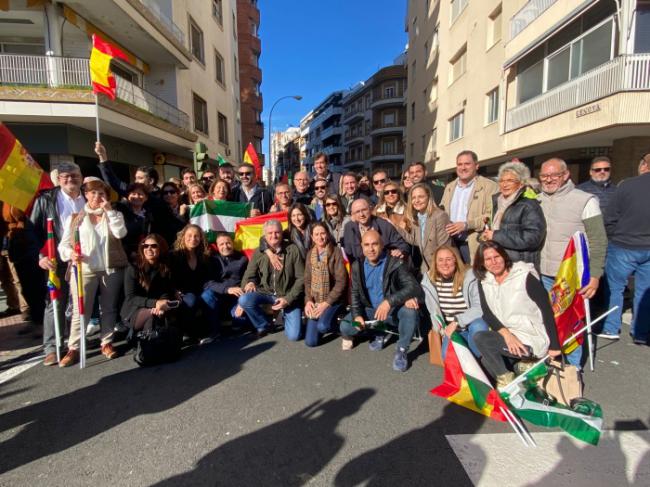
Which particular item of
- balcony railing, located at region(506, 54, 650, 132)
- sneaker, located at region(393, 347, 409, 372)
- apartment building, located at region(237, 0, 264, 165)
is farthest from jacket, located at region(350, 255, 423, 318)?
apartment building, located at region(237, 0, 264, 165)

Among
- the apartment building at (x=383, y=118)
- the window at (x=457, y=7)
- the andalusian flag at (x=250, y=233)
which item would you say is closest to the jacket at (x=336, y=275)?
the andalusian flag at (x=250, y=233)

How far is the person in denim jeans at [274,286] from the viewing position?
14.7 ft

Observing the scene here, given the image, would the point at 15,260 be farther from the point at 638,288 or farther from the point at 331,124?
the point at 331,124

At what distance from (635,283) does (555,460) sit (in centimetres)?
309

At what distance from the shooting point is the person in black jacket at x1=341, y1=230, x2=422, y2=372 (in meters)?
3.82

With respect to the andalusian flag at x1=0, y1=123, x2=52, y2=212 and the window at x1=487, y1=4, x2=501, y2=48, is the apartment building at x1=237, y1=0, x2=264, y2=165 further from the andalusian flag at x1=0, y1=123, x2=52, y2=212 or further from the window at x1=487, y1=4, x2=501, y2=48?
the andalusian flag at x1=0, y1=123, x2=52, y2=212

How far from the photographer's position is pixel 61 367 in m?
3.73

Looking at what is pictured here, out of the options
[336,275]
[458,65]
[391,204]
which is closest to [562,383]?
[336,275]

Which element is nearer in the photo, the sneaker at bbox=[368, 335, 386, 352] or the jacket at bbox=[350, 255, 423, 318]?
the jacket at bbox=[350, 255, 423, 318]

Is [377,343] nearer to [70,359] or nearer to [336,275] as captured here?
[336,275]

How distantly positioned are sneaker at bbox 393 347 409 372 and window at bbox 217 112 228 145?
2083 cm

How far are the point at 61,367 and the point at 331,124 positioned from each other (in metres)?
68.4

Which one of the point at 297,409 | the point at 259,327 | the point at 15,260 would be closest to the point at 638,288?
the point at 297,409

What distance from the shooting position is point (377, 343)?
163 inches
